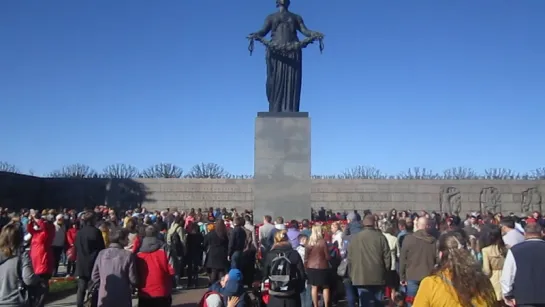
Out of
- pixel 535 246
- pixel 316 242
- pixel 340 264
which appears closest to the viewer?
pixel 535 246

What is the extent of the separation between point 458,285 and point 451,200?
23866 mm

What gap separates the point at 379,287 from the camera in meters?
7.80

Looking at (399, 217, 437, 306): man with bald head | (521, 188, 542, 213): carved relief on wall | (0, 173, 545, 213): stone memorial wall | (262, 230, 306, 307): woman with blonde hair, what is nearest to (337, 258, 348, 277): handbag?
(399, 217, 437, 306): man with bald head

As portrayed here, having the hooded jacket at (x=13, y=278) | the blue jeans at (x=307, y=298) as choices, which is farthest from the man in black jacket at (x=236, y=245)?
the hooded jacket at (x=13, y=278)

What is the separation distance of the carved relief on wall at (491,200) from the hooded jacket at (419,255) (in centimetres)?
1975

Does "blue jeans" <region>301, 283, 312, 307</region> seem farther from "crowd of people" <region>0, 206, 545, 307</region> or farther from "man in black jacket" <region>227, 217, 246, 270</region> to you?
"man in black jacket" <region>227, 217, 246, 270</region>

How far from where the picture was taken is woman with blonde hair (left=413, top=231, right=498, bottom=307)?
3.53 meters

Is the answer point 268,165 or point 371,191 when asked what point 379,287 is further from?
point 371,191

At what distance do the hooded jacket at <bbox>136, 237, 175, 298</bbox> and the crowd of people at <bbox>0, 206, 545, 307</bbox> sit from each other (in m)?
0.01

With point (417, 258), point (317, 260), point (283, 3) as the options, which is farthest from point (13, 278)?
point (283, 3)

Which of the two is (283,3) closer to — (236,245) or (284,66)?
(284,66)

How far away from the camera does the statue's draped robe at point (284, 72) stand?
16422 millimetres

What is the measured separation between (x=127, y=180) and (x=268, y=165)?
13.5 metres

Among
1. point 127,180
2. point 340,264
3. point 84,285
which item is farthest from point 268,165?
point 127,180
